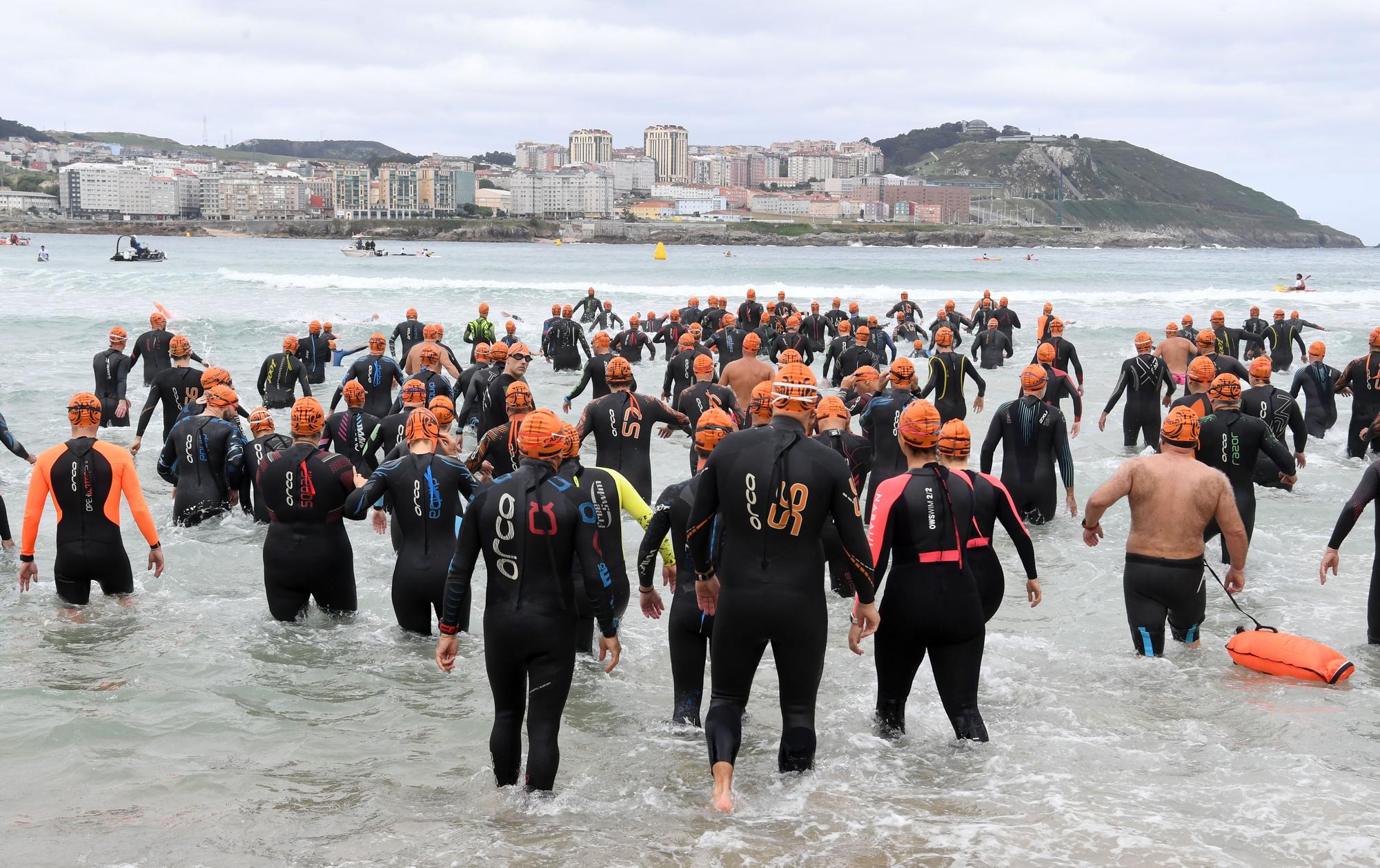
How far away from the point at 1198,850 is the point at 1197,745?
1203 millimetres

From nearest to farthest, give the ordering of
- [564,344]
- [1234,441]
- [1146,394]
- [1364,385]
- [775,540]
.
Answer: [775,540]
[1234,441]
[1364,385]
[1146,394]
[564,344]

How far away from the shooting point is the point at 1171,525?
6.53 meters

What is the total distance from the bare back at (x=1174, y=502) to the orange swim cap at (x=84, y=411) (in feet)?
20.4

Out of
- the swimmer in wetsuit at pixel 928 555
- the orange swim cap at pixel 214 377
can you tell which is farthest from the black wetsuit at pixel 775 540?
the orange swim cap at pixel 214 377

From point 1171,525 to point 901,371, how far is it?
320 cm

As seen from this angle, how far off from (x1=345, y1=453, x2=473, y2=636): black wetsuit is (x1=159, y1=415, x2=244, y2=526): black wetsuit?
10.1 ft

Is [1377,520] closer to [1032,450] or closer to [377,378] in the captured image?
[1032,450]

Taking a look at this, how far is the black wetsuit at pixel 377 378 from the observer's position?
13.0m

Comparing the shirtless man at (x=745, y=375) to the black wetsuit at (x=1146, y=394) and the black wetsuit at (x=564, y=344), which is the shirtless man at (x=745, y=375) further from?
the black wetsuit at (x=564, y=344)

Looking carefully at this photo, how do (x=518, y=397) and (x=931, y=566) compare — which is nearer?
(x=931, y=566)

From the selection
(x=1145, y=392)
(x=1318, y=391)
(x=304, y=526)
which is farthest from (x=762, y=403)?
(x=1318, y=391)

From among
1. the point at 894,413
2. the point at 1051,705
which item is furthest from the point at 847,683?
the point at 894,413

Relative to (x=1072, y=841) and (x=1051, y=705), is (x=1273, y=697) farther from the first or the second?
(x=1072, y=841)

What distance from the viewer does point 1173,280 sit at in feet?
232
